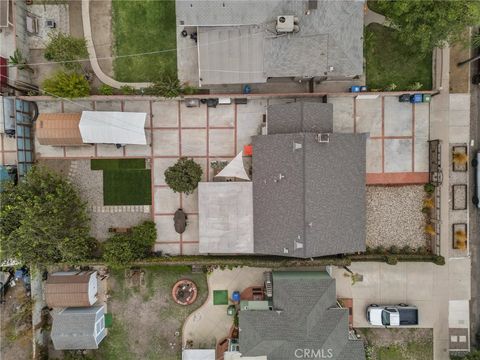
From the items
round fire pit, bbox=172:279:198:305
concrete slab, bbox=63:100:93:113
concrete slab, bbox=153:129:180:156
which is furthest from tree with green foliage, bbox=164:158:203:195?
concrete slab, bbox=63:100:93:113

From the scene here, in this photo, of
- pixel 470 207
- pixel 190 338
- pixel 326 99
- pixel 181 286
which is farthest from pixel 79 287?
pixel 470 207

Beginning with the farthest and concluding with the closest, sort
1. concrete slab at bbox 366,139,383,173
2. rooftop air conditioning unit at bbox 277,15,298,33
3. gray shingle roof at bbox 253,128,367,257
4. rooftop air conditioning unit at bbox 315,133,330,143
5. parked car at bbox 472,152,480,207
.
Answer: concrete slab at bbox 366,139,383,173 → parked car at bbox 472,152,480,207 → rooftop air conditioning unit at bbox 277,15,298,33 → gray shingle roof at bbox 253,128,367,257 → rooftop air conditioning unit at bbox 315,133,330,143

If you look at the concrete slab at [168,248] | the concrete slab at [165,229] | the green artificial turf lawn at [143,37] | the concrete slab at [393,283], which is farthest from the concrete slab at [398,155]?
the green artificial turf lawn at [143,37]

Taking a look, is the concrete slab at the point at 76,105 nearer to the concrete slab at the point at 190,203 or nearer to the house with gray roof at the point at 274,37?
the house with gray roof at the point at 274,37

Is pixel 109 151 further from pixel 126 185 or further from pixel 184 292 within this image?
pixel 184 292

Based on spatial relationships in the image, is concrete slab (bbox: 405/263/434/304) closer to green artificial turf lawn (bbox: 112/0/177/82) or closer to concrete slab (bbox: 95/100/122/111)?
green artificial turf lawn (bbox: 112/0/177/82)

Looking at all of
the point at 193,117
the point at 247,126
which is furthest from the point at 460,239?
the point at 193,117
